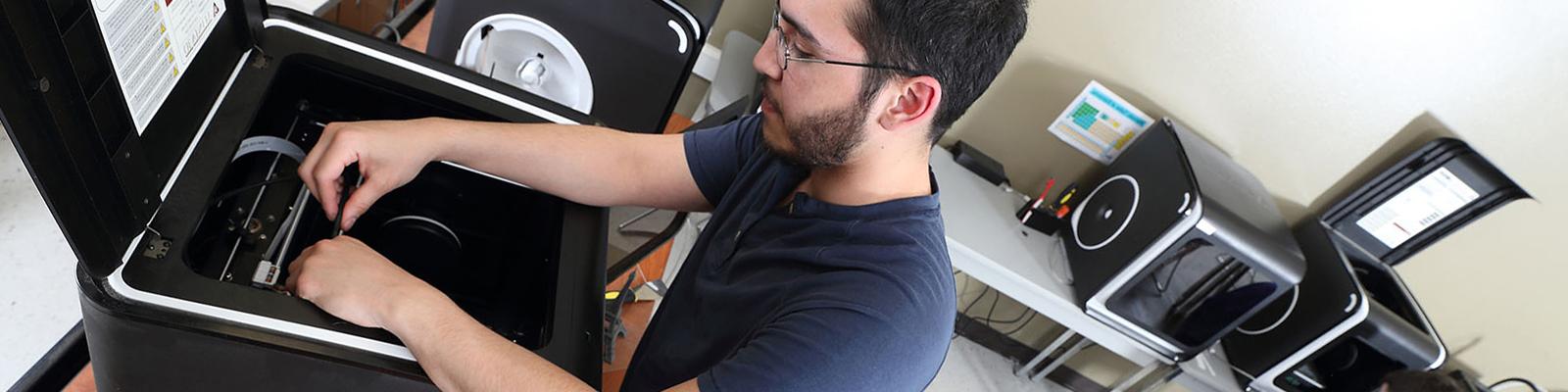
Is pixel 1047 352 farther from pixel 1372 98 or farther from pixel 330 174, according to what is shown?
pixel 330 174

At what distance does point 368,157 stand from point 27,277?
0.93ft

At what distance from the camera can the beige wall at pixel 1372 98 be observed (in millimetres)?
1851

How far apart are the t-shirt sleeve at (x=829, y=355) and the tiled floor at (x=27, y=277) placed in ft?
1.70

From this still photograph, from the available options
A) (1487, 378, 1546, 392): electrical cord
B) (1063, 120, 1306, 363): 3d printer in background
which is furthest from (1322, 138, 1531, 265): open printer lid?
(1487, 378, 1546, 392): electrical cord

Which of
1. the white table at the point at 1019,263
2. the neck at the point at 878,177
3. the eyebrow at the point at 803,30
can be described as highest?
the eyebrow at the point at 803,30

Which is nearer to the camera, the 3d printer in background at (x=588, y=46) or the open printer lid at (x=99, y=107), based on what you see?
the open printer lid at (x=99, y=107)

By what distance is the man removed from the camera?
65cm

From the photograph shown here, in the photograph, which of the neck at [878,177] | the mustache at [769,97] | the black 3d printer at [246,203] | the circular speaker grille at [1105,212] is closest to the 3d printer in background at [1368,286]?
the circular speaker grille at [1105,212]

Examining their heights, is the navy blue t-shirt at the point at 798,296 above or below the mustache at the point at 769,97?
below

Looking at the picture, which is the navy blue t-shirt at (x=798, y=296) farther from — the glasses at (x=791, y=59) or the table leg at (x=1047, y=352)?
the table leg at (x=1047, y=352)

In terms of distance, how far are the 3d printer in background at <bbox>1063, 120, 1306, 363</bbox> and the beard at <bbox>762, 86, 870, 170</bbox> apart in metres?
1.14

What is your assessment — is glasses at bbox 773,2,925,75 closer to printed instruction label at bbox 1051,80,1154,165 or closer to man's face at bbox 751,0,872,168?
man's face at bbox 751,0,872,168

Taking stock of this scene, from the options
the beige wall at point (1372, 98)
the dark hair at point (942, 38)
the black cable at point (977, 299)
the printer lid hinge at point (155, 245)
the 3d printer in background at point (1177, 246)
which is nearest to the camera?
the printer lid hinge at point (155, 245)

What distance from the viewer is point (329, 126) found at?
2.44 feet
